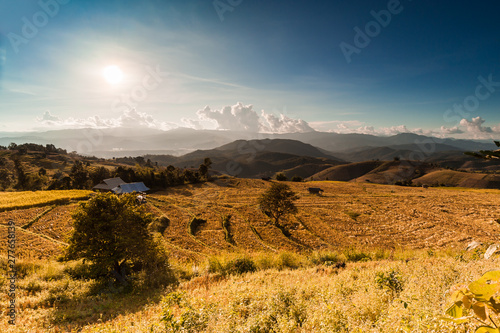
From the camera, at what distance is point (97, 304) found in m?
13.5

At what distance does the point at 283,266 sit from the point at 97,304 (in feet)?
43.3

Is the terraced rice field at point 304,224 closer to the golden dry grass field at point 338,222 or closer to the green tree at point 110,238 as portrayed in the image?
the golden dry grass field at point 338,222

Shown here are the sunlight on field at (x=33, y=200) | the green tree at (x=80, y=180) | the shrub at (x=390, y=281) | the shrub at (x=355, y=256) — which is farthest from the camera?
the green tree at (x=80, y=180)

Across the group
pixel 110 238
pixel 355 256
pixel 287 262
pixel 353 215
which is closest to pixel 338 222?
pixel 353 215

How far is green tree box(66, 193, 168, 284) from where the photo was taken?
17156mm

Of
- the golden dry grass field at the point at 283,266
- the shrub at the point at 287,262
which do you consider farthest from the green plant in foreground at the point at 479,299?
the shrub at the point at 287,262

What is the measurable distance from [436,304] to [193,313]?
7982 millimetres

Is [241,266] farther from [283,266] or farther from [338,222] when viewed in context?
[338,222]

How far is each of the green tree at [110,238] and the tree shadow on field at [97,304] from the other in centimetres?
176

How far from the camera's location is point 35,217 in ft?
131

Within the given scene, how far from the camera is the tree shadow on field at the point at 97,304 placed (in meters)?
11.4

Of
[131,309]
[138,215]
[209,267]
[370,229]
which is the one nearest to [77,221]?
[138,215]

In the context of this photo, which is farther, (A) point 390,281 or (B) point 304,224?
(B) point 304,224

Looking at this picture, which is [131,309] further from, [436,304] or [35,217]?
[35,217]
